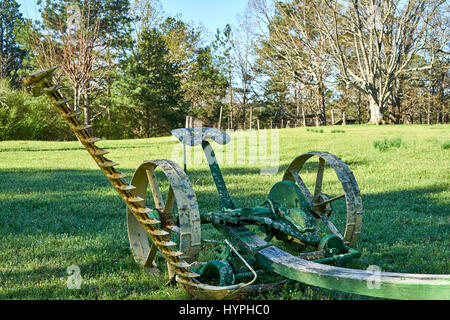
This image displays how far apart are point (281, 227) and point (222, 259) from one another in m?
0.58

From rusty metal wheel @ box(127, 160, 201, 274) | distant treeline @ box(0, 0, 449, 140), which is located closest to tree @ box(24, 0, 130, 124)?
distant treeline @ box(0, 0, 449, 140)

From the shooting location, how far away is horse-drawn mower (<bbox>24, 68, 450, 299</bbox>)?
6.58 feet

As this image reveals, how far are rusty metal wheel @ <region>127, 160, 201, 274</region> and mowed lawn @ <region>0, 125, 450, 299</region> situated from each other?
0.17m

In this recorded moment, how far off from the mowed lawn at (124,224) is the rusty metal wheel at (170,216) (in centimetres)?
17

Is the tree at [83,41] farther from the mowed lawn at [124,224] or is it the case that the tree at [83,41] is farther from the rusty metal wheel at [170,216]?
the rusty metal wheel at [170,216]

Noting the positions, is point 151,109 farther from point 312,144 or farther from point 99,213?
point 99,213

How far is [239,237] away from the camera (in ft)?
9.50

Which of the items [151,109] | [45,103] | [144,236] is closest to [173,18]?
[151,109]

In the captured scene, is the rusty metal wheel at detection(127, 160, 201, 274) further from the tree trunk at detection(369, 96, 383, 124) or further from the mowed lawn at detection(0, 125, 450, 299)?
the tree trunk at detection(369, 96, 383, 124)

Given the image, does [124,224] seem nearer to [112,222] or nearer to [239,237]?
[112,222]

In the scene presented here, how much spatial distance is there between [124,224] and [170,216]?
1.65 metres
